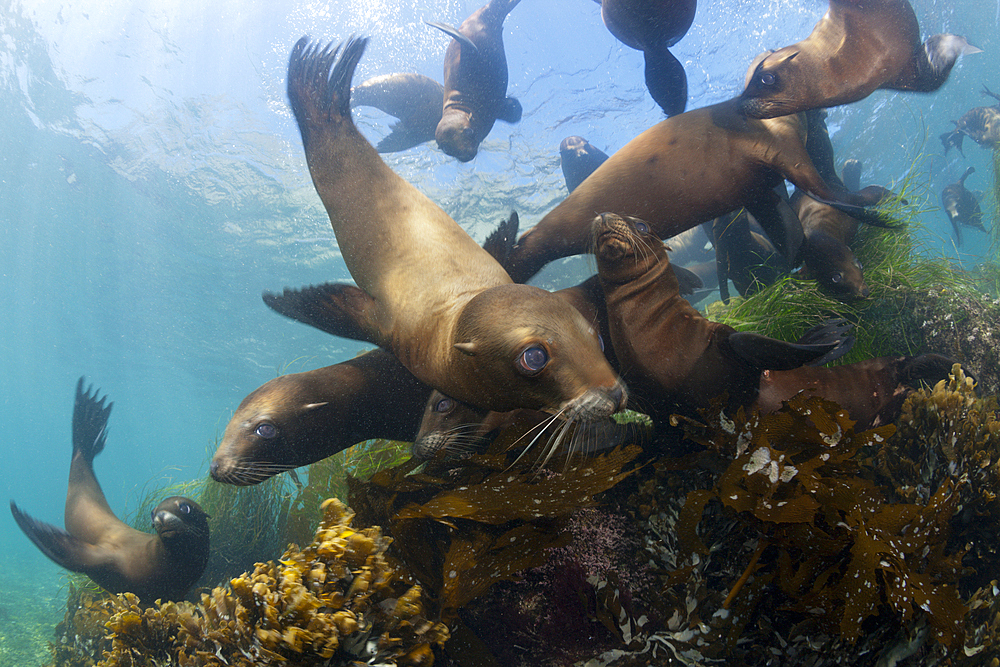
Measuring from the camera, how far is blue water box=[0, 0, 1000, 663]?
13867 mm

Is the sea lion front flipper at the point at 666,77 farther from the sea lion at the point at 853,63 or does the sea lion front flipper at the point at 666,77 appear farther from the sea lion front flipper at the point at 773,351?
the sea lion front flipper at the point at 773,351

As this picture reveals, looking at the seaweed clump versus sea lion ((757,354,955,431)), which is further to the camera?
sea lion ((757,354,955,431))

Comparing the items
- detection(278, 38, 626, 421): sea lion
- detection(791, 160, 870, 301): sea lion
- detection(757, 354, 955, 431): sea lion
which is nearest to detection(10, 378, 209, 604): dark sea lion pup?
detection(278, 38, 626, 421): sea lion

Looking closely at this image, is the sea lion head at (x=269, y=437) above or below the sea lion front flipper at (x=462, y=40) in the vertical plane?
below

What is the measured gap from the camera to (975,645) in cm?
152

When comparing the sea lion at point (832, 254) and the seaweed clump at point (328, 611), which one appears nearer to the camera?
the seaweed clump at point (328, 611)

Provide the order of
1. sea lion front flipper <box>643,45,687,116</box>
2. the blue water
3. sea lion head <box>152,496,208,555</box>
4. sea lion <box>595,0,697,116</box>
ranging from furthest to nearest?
the blue water, sea lion front flipper <box>643,45,687,116</box>, sea lion head <box>152,496,208,555</box>, sea lion <box>595,0,697,116</box>

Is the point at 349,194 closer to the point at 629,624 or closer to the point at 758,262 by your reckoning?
the point at 629,624

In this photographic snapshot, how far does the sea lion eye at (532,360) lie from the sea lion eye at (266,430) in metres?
1.80

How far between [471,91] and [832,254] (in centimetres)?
518

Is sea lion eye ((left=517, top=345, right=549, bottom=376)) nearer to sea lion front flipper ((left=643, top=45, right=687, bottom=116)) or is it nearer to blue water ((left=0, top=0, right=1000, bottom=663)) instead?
sea lion front flipper ((left=643, top=45, right=687, bottom=116))

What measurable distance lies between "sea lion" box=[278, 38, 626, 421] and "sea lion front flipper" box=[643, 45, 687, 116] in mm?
2523

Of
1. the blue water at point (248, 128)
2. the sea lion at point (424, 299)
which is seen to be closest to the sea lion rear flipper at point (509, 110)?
the sea lion at point (424, 299)

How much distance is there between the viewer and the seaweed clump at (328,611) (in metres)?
1.45
